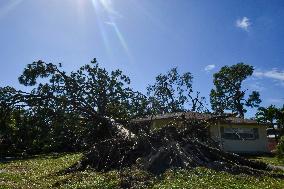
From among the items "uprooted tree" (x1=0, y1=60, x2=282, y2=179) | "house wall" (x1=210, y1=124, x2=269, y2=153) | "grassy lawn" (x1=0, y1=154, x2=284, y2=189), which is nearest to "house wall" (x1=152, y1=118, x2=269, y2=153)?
"house wall" (x1=210, y1=124, x2=269, y2=153)

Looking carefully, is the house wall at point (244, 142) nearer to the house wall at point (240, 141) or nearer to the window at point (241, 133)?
the house wall at point (240, 141)

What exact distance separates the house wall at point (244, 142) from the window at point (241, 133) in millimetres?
247

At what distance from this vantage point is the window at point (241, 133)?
36.0 m

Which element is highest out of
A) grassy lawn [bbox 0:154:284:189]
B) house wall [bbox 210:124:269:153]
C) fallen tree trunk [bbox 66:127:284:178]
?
house wall [bbox 210:124:269:153]

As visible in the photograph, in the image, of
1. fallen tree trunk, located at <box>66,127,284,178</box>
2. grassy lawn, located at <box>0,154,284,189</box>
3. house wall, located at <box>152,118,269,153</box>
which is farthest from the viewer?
house wall, located at <box>152,118,269,153</box>

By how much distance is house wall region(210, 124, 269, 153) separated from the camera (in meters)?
35.6

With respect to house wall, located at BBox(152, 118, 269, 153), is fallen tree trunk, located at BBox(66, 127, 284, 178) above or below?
below

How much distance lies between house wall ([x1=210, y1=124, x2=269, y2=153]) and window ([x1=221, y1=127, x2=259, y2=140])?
0.81ft

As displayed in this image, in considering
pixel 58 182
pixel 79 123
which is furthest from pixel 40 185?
pixel 79 123

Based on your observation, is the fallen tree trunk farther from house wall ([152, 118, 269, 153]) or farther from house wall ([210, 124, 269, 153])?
house wall ([210, 124, 269, 153])

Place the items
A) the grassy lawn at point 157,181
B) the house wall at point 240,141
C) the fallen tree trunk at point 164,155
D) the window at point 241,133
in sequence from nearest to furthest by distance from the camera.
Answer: the grassy lawn at point 157,181
the fallen tree trunk at point 164,155
the house wall at point 240,141
the window at point 241,133

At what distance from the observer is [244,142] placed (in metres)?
36.8

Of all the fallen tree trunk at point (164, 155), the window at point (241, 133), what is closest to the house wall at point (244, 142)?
the window at point (241, 133)

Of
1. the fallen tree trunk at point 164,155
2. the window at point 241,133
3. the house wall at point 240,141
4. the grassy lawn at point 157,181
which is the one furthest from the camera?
the window at point 241,133
